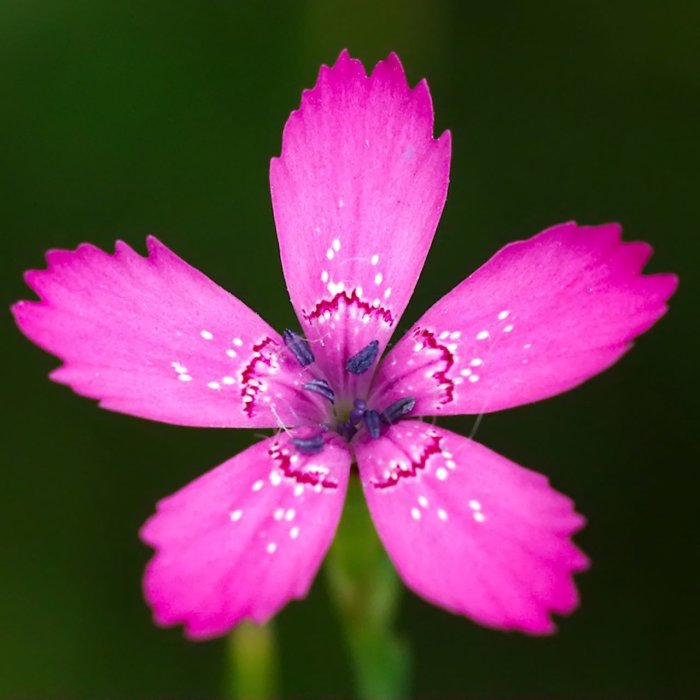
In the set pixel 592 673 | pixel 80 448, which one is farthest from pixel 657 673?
pixel 80 448

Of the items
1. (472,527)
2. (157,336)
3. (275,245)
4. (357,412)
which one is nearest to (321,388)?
(357,412)

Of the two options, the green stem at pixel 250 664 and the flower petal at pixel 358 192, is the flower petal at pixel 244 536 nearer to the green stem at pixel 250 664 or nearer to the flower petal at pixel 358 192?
the flower petal at pixel 358 192

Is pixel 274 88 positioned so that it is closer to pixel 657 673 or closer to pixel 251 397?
pixel 251 397

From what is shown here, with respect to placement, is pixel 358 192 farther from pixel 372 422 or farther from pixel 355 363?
pixel 372 422

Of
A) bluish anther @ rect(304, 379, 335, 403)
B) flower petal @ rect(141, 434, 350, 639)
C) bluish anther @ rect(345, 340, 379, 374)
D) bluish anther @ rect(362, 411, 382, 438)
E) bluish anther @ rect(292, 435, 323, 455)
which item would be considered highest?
bluish anther @ rect(345, 340, 379, 374)

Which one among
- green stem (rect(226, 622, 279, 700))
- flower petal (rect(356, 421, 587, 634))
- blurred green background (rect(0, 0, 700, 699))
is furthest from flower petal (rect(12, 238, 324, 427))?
blurred green background (rect(0, 0, 700, 699))

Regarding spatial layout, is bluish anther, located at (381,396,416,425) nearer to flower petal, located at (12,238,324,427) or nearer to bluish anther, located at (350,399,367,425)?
bluish anther, located at (350,399,367,425)

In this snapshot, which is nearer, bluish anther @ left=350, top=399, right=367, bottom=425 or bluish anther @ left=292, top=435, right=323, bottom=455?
bluish anther @ left=292, top=435, right=323, bottom=455
